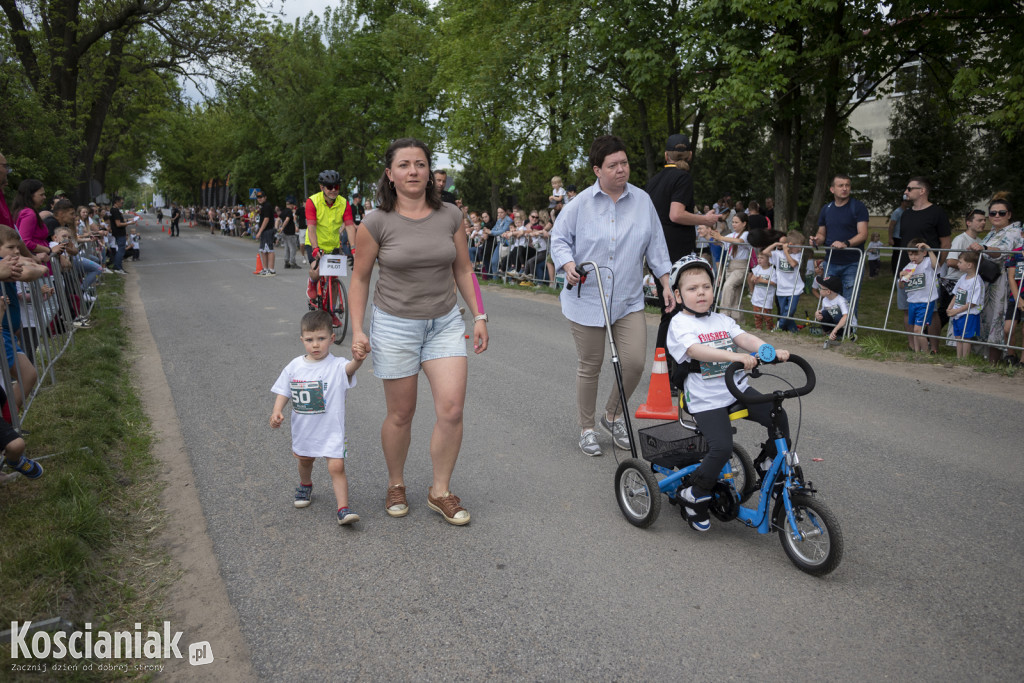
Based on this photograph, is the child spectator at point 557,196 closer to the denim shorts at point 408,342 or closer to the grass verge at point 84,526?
the grass verge at point 84,526

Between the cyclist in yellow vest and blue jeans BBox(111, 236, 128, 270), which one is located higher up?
the cyclist in yellow vest

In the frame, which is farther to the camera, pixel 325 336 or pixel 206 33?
pixel 206 33

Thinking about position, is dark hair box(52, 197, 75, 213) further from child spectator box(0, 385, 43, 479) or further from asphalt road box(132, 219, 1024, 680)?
child spectator box(0, 385, 43, 479)

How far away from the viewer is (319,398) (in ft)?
14.0

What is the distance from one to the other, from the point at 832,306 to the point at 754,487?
6.60 metres

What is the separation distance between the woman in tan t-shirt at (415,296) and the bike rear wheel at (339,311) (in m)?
5.90

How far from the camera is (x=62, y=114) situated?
22.3 metres

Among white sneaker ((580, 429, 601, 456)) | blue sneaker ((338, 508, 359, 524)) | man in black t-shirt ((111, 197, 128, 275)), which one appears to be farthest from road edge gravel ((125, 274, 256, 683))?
man in black t-shirt ((111, 197, 128, 275))

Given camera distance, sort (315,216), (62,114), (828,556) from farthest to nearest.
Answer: (62,114)
(315,216)
(828,556)

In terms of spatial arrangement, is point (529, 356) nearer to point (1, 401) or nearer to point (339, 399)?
point (339, 399)

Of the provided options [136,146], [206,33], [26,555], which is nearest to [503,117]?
[206,33]

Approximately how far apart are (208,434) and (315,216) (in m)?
4.31

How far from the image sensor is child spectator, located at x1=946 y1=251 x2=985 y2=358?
852 centimetres

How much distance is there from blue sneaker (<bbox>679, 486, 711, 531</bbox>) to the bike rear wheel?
268 inches
